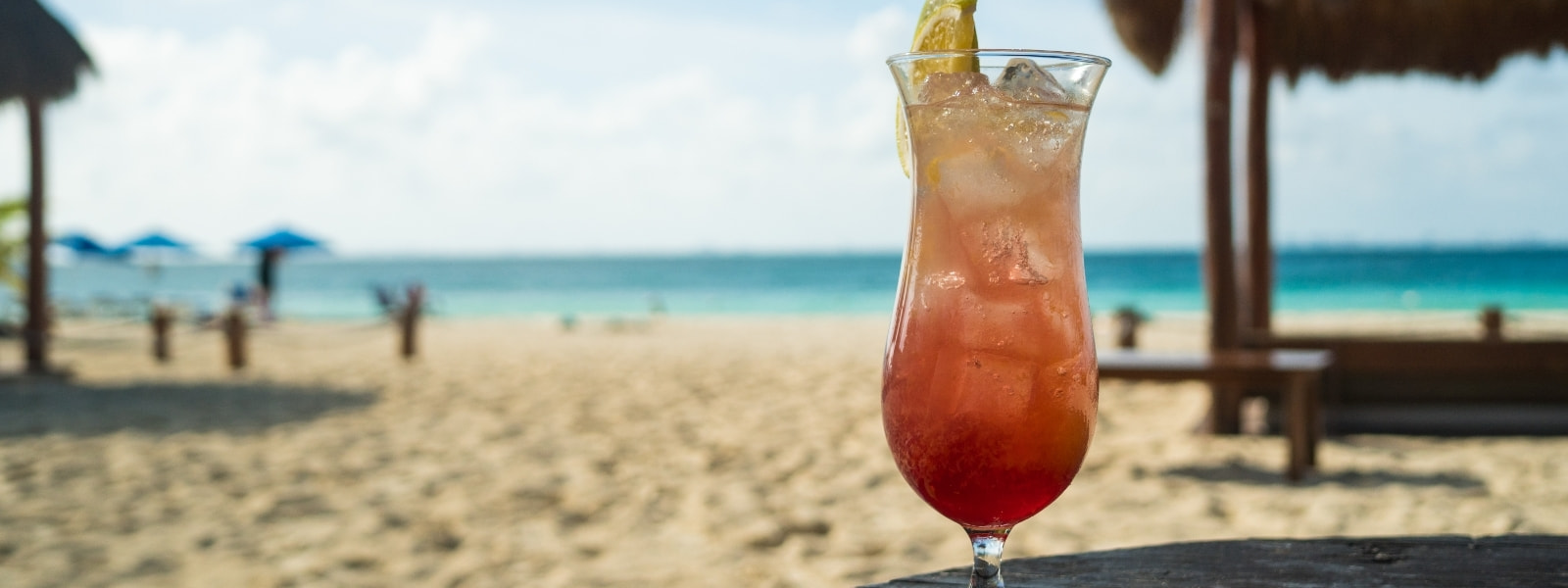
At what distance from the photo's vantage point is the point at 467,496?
411cm

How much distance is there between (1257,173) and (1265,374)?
1.65m

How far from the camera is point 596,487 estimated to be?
4273 mm

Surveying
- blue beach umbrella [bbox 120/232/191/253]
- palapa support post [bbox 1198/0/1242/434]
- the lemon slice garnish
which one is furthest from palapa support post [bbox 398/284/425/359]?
blue beach umbrella [bbox 120/232/191/253]

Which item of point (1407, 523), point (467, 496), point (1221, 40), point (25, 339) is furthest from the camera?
point (25, 339)

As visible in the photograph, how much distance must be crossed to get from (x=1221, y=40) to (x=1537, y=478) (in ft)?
7.47

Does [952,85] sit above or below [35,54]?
below

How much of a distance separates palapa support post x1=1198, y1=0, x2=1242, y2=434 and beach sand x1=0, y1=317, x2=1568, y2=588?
1.55ft

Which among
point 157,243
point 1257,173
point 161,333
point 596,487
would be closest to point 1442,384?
point 1257,173

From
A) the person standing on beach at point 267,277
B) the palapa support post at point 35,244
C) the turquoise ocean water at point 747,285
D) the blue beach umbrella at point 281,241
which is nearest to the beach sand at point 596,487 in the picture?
the palapa support post at point 35,244

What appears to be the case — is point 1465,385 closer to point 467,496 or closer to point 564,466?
point 564,466

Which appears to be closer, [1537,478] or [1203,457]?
[1537,478]

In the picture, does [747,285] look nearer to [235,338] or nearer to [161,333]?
[161,333]

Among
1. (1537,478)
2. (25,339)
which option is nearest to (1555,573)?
(1537,478)

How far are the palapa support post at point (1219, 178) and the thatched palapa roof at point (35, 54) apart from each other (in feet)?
24.6
